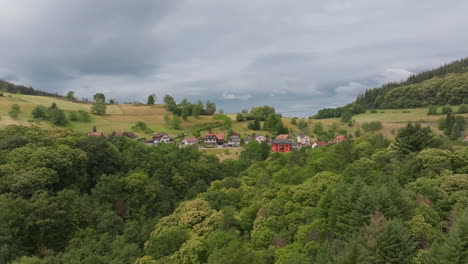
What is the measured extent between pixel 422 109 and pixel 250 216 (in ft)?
395

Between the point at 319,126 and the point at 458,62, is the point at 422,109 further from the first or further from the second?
the point at 458,62

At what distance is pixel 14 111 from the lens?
76.5 m

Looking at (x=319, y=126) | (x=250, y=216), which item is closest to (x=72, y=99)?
(x=319, y=126)

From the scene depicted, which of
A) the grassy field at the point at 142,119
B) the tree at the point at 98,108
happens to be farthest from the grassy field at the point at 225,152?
the tree at the point at 98,108

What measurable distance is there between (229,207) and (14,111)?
75619mm

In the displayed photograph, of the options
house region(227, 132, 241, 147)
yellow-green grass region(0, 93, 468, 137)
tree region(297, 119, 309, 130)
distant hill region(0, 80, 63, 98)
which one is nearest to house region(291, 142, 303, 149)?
yellow-green grass region(0, 93, 468, 137)

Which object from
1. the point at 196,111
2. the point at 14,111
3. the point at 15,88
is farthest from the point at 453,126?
the point at 15,88

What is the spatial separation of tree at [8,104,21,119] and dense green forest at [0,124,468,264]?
36.6 meters

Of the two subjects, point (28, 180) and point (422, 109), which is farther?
point (422, 109)

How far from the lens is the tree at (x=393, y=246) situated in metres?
15.4

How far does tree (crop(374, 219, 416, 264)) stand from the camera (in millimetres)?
15445

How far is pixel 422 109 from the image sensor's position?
118938mm

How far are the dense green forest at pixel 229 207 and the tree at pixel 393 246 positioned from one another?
0.21 feet

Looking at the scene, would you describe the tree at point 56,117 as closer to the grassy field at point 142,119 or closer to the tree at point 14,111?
the grassy field at point 142,119
